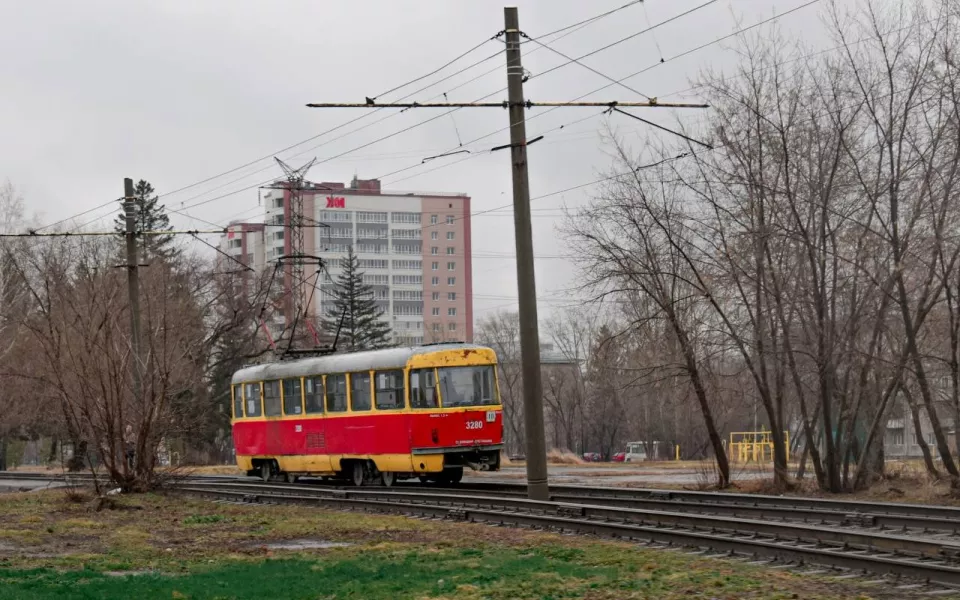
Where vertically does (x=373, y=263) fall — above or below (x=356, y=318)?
above

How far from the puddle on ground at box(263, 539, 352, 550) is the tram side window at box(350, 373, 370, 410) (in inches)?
456

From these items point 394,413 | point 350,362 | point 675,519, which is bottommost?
point 675,519

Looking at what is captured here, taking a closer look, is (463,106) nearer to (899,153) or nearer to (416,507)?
(416,507)

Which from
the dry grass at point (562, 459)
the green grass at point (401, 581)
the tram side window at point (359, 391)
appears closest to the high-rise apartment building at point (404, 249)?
the dry grass at point (562, 459)

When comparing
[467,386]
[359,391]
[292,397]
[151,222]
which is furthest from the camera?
[151,222]

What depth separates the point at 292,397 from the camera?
3134cm

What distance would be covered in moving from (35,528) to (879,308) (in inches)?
592

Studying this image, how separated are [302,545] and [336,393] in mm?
13442

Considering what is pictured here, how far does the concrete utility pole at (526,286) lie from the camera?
70.3 feet

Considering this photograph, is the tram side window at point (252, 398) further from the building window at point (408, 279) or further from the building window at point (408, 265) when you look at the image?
the building window at point (408, 279)

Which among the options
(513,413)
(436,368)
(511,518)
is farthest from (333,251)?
(511,518)

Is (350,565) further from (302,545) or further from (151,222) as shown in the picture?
(151,222)

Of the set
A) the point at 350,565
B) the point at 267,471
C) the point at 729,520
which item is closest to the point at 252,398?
the point at 267,471

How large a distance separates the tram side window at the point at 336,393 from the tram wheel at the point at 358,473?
1.33 metres
